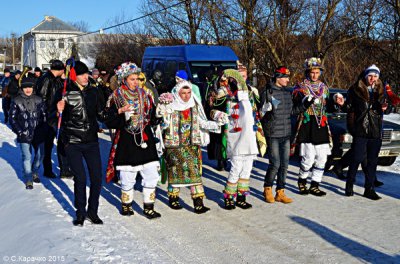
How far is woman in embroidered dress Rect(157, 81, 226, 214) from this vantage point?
6215 mm

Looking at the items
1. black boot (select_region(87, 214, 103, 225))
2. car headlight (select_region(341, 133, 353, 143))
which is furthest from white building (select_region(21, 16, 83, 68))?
black boot (select_region(87, 214, 103, 225))

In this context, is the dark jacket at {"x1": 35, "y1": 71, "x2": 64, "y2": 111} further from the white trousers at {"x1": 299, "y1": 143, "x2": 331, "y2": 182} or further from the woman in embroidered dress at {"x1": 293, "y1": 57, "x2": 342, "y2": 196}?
the white trousers at {"x1": 299, "y1": 143, "x2": 331, "y2": 182}

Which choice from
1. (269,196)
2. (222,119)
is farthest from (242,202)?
(222,119)

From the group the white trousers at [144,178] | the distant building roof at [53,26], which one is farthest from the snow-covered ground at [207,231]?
the distant building roof at [53,26]

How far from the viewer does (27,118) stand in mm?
7738

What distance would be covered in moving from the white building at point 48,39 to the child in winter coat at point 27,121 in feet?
201

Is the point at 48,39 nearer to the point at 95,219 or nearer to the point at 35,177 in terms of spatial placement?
the point at 35,177

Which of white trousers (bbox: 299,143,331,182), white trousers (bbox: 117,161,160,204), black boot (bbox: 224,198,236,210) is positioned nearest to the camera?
white trousers (bbox: 117,161,160,204)

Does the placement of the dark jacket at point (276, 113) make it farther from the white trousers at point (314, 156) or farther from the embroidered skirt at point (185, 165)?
the embroidered skirt at point (185, 165)

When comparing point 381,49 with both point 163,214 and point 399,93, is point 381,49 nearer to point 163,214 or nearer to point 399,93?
point 399,93

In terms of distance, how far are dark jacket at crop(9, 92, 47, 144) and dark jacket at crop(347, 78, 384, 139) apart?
5.03 m

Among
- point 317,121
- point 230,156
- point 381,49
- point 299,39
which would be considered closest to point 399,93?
point 381,49

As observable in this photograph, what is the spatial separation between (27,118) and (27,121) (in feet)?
0.17

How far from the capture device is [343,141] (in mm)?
8734
